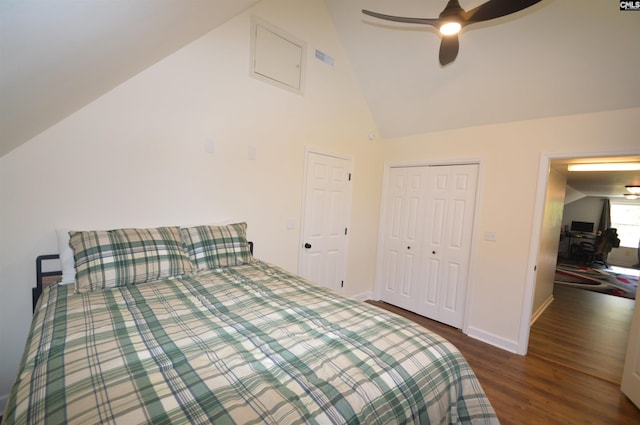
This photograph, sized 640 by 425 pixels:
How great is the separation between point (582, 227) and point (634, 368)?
8732 millimetres

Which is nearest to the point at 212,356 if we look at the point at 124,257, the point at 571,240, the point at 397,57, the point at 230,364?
the point at 230,364

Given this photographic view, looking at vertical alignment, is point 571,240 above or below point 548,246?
below

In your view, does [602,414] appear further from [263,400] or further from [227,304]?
[227,304]

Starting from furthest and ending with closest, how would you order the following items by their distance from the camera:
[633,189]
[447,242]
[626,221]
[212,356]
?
[626,221] < [633,189] < [447,242] < [212,356]

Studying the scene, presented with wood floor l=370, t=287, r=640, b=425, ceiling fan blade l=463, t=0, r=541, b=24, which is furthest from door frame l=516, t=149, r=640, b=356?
ceiling fan blade l=463, t=0, r=541, b=24

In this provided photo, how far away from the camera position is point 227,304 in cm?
148

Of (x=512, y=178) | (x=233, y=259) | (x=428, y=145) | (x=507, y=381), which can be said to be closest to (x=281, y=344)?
(x=233, y=259)

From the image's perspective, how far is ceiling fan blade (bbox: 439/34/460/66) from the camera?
1.81m

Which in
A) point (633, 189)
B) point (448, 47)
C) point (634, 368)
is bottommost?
point (634, 368)

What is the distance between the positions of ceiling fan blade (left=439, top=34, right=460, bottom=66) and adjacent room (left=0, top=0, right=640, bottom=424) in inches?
0.5

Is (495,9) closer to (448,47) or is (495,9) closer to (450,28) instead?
(450,28)

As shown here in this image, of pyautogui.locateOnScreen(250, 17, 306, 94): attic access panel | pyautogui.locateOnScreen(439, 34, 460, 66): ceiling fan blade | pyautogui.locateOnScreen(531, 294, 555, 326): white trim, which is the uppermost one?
pyautogui.locateOnScreen(250, 17, 306, 94): attic access panel

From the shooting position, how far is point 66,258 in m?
1.67

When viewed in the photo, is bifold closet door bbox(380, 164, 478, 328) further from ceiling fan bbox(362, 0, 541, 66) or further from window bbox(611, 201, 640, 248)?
window bbox(611, 201, 640, 248)
